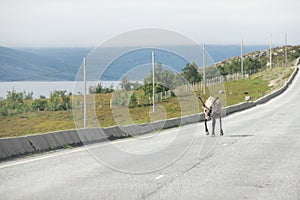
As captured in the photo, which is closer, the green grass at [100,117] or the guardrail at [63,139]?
the guardrail at [63,139]

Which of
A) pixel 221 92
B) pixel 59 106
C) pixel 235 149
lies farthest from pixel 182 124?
pixel 59 106

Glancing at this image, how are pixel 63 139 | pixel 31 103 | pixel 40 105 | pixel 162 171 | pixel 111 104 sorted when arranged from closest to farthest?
1. pixel 162 171
2. pixel 63 139
3. pixel 111 104
4. pixel 40 105
5. pixel 31 103

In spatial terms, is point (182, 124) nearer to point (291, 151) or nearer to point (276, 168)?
point (291, 151)

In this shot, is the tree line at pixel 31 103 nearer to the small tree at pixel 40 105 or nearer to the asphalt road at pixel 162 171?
the small tree at pixel 40 105

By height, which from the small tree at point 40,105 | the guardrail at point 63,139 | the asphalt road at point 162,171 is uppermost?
the small tree at point 40,105

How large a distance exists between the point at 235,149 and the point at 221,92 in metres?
8.10

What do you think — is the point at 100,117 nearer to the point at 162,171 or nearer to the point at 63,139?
Result: the point at 63,139

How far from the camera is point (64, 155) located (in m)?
16.2

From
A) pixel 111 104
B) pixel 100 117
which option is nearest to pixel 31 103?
pixel 100 117

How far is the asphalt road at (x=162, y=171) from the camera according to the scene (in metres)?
10.2

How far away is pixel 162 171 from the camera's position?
42.1ft

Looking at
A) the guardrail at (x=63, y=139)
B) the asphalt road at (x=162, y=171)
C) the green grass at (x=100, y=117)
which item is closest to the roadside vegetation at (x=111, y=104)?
the green grass at (x=100, y=117)

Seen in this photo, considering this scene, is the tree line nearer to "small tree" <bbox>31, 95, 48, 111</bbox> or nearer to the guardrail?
"small tree" <bbox>31, 95, 48, 111</bbox>

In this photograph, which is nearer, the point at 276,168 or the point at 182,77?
the point at 276,168
